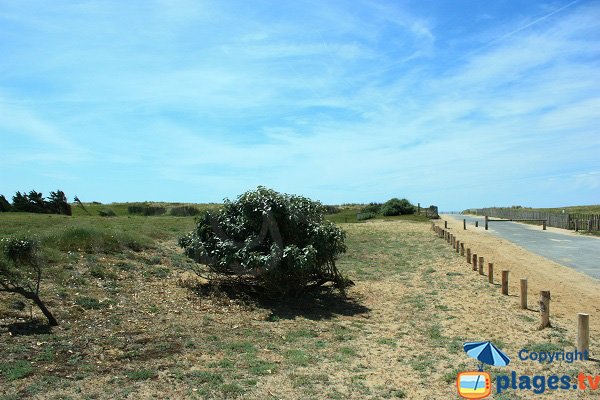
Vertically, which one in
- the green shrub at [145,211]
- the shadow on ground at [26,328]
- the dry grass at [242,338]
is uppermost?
the green shrub at [145,211]

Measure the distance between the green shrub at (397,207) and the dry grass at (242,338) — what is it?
45.5m

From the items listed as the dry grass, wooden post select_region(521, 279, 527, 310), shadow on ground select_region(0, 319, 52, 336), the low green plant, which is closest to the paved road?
wooden post select_region(521, 279, 527, 310)

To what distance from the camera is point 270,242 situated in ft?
43.7

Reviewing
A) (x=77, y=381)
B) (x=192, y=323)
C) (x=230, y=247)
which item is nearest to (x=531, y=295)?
(x=230, y=247)

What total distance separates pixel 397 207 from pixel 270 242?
1989 inches

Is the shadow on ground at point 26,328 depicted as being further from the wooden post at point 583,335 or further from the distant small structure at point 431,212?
the distant small structure at point 431,212

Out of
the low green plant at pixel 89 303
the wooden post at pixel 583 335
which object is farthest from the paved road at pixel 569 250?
the low green plant at pixel 89 303

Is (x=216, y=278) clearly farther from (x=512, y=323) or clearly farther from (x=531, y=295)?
(x=531, y=295)

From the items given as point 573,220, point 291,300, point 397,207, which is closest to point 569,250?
point 573,220

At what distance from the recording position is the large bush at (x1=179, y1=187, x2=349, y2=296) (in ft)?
41.1

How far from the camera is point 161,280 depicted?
13930 millimetres

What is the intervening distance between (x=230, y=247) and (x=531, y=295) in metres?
9.01

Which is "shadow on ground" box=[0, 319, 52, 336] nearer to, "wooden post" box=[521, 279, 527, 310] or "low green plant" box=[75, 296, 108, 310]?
"low green plant" box=[75, 296, 108, 310]

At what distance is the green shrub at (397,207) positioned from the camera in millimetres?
60994
